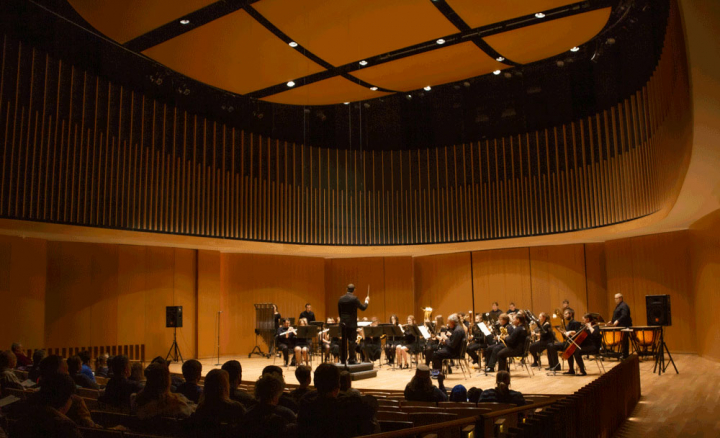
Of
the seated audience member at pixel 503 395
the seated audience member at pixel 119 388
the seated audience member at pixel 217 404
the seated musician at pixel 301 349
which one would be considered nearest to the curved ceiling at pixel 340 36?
the seated musician at pixel 301 349

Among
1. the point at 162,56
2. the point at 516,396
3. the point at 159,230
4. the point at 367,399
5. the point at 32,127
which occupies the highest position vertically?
the point at 162,56

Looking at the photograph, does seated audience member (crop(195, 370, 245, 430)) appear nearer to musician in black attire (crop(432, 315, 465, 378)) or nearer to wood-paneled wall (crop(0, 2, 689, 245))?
wood-paneled wall (crop(0, 2, 689, 245))

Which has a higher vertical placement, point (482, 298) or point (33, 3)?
point (33, 3)

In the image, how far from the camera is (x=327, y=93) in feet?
41.6

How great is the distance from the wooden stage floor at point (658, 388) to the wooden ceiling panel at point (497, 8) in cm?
571

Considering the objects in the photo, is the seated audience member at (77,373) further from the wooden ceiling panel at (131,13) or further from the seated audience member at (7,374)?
the wooden ceiling panel at (131,13)

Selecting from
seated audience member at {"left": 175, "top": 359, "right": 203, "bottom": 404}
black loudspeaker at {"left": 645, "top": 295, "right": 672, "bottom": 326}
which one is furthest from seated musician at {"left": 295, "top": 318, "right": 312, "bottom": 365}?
seated audience member at {"left": 175, "top": 359, "right": 203, "bottom": 404}

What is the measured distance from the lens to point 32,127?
979cm

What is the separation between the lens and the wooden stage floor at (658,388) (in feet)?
17.8

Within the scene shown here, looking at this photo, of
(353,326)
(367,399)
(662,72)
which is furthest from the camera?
(353,326)

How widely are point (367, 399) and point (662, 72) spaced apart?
7.75 meters

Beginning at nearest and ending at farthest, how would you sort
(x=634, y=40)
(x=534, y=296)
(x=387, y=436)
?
(x=387, y=436), (x=634, y=40), (x=534, y=296)

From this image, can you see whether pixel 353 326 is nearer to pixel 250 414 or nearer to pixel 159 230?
pixel 159 230

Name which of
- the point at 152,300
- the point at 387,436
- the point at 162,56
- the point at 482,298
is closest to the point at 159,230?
the point at 152,300
